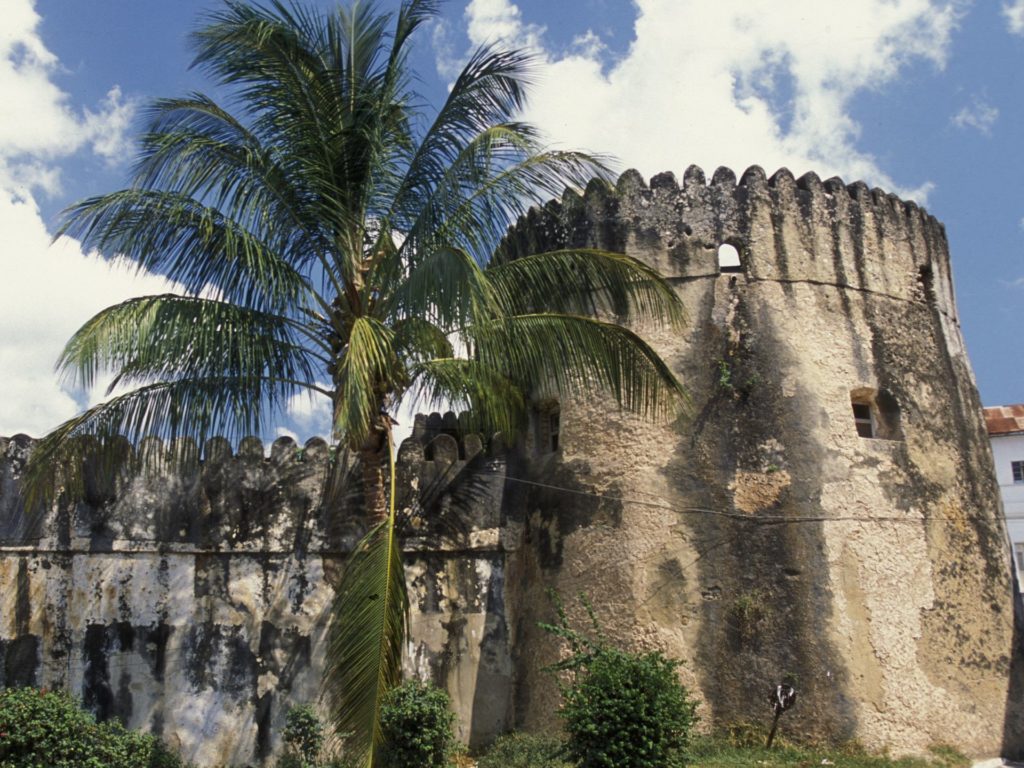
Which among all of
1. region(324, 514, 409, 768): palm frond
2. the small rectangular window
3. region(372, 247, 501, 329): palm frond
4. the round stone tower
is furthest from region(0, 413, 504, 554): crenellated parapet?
the small rectangular window

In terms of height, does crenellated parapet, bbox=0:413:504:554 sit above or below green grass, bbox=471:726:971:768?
above

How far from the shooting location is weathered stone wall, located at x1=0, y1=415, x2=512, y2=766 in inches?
Result: 480

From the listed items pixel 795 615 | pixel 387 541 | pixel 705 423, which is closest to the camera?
pixel 387 541

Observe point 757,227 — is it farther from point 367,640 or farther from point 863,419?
point 367,640

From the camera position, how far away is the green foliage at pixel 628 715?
9.41 metres

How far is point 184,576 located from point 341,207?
4.74m

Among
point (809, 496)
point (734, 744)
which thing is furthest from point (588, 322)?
point (734, 744)

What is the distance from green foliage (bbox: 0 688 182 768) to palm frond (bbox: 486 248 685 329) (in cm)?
542

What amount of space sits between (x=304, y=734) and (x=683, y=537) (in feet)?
14.6

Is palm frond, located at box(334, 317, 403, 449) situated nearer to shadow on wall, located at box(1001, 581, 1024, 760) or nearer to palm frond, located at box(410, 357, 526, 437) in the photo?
palm frond, located at box(410, 357, 526, 437)

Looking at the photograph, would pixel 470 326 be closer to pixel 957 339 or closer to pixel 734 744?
pixel 734 744

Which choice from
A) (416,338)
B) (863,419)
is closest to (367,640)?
(416,338)

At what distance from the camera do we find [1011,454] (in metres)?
34.8

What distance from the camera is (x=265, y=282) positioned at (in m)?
A: 10.5
